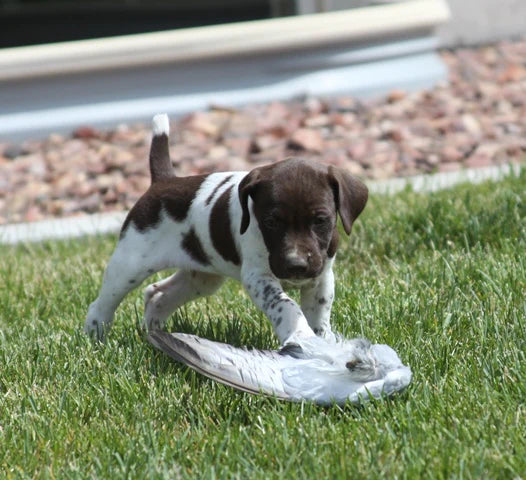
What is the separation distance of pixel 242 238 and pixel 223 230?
15 centimetres

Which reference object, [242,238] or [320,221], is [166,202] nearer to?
[242,238]

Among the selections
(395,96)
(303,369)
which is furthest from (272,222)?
(395,96)

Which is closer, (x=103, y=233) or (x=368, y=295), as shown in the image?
(x=368, y=295)

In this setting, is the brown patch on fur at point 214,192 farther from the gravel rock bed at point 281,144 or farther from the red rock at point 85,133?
the red rock at point 85,133

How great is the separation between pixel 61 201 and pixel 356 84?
10.1 feet

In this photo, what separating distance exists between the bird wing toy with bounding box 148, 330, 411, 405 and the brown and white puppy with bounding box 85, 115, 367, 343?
23 cm

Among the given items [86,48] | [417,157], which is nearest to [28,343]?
[417,157]

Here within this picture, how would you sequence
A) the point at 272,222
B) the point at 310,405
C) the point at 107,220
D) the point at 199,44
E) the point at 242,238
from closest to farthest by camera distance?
the point at 310,405
the point at 272,222
the point at 242,238
the point at 107,220
the point at 199,44

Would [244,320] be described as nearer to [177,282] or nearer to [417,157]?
[177,282]

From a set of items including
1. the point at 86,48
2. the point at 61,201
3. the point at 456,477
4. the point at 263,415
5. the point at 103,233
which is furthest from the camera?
the point at 86,48

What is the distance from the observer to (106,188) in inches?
312

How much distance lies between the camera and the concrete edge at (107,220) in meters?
7.00

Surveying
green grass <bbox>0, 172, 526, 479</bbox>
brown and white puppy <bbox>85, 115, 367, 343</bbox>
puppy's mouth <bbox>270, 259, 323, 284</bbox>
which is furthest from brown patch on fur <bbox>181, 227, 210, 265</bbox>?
puppy's mouth <bbox>270, 259, 323, 284</bbox>

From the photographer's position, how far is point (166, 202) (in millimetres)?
4875
